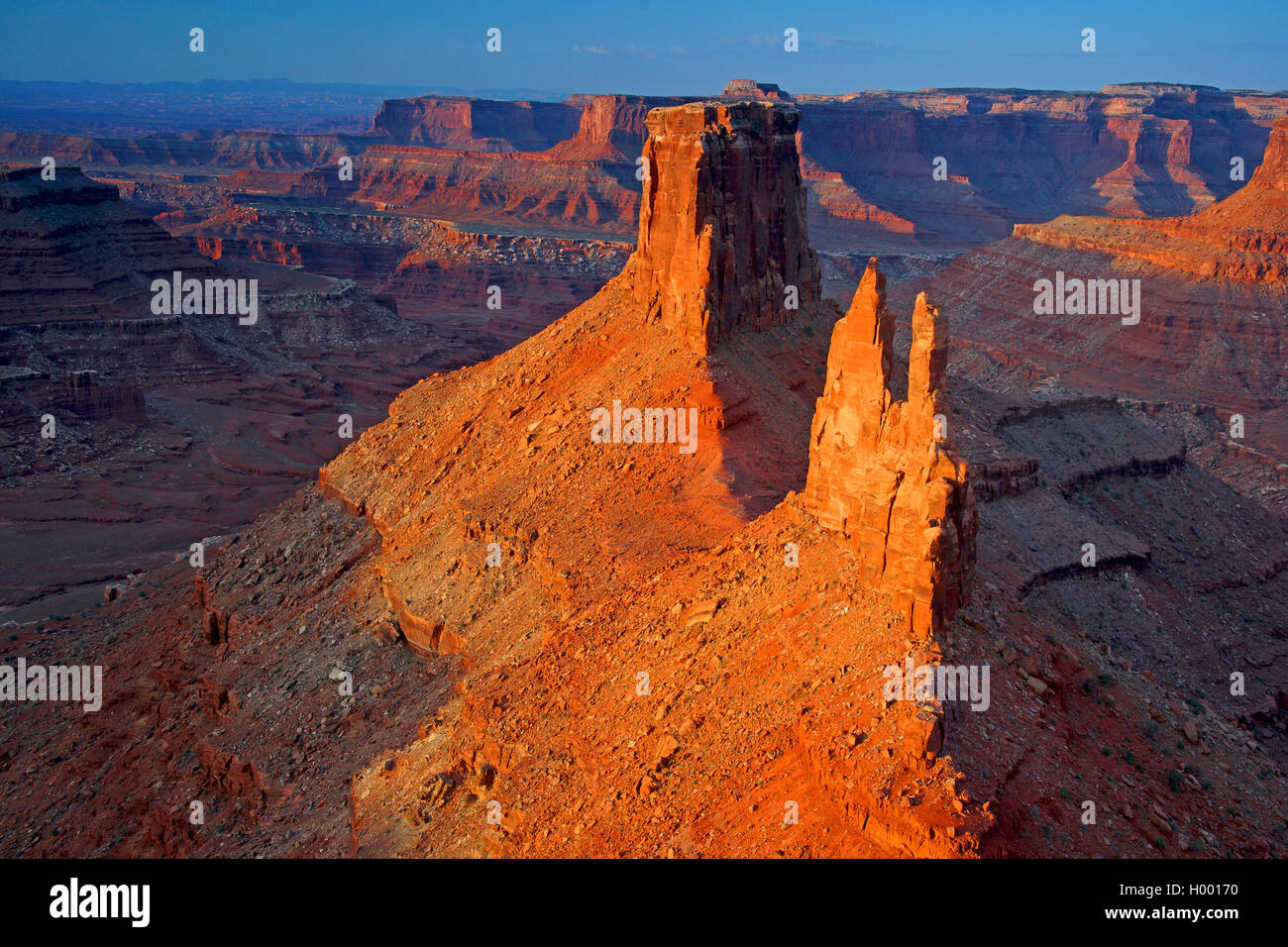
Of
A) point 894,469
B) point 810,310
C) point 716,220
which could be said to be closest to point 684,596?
point 894,469

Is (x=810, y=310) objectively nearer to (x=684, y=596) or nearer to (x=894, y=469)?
(x=684, y=596)

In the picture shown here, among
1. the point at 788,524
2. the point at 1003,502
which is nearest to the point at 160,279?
the point at 1003,502

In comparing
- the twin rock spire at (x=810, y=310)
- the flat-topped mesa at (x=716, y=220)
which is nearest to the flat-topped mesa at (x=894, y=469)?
the twin rock spire at (x=810, y=310)

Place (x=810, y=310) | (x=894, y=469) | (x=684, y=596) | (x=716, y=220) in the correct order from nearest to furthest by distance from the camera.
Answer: (x=894, y=469)
(x=684, y=596)
(x=716, y=220)
(x=810, y=310)

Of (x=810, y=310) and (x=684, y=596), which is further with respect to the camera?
(x=810, y=310)

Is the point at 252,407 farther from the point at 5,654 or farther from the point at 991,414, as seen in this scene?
the point at 991,414

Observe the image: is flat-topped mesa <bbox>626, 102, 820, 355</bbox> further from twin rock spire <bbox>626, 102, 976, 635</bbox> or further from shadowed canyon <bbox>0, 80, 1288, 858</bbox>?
shadowed canyon <bbox>0, 80, 1288, 858</bbox>
